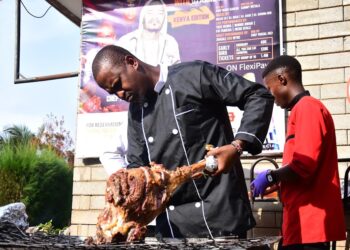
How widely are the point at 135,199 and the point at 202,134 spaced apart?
63 centimetres

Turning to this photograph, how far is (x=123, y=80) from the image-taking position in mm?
2740

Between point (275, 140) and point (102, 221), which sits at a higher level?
point (275, 140)

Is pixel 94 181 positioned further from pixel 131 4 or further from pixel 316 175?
pixel 316 175

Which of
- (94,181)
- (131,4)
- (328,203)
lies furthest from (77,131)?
(328,203)

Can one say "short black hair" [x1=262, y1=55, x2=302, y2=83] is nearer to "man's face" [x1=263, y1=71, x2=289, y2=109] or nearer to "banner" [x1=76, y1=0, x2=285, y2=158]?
"man's face" [x1=263, y1=71, x2=289, y2=109]

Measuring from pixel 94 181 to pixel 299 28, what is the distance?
9.58ft

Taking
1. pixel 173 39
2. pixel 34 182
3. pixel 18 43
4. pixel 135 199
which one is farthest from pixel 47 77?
pixel 34 182

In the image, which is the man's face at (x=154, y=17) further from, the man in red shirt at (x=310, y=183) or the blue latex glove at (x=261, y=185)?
the blue latex glove at (x=261, y=185)

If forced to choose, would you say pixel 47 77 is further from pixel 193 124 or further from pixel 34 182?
pixel 34 182

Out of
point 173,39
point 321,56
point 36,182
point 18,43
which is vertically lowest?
point 36,182

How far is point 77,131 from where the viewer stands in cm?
595

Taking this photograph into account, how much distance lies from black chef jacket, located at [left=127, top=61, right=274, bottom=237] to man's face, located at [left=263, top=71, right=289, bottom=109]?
65 cm

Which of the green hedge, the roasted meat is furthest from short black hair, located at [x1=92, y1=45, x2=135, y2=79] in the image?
the green hedge

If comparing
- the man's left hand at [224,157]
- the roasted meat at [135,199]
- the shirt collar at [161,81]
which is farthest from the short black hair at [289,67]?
the roasted meat at [135,199]
